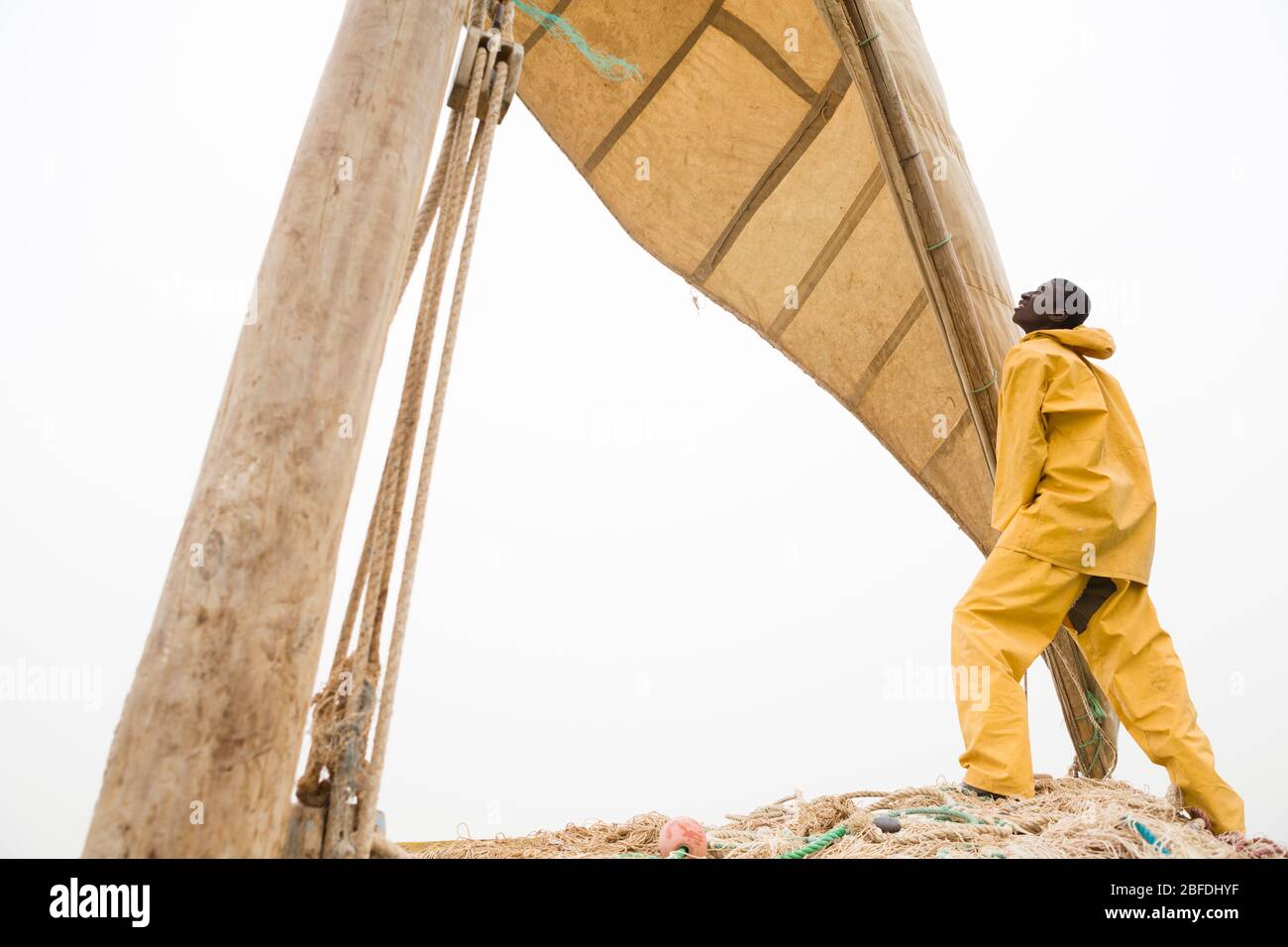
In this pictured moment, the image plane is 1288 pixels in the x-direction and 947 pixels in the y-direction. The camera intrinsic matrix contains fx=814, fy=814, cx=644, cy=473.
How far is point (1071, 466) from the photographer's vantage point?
1.84m

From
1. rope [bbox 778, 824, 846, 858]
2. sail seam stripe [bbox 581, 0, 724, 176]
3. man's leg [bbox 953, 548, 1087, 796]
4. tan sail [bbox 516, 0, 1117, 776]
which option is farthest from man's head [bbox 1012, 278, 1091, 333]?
sail seam stripe [bbox 581, 0, 724, 176]

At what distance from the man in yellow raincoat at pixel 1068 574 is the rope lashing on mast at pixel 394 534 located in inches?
48.7

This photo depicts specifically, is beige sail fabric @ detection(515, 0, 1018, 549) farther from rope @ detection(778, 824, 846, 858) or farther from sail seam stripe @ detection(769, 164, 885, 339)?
rope @ detection(778, 824, 846, 858)

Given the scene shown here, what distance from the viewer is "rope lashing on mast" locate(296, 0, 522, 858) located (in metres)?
0.93

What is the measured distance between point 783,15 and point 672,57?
19.8 inches

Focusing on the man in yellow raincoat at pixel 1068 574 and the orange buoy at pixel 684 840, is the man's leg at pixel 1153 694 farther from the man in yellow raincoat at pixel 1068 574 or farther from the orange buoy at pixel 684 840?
the orange buoy at pixel 684 840

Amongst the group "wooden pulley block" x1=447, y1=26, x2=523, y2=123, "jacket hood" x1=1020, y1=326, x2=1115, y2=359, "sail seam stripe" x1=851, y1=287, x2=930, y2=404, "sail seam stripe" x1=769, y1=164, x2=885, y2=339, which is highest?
"sail seam stripe" x1=769, y1=164, x2=885, y2=339

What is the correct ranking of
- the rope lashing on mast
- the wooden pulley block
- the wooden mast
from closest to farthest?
1. the rope lashing on mast
2. the wooden pulley block
3. the wooden mast

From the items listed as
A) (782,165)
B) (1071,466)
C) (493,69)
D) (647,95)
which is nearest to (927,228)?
(1071,466)

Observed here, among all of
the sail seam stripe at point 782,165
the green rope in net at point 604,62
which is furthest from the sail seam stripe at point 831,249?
the green rope in net at point 604,62

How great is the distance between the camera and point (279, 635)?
2.85 feet

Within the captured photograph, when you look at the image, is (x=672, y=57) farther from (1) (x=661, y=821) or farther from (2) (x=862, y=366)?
(1) (x=661, y=821)

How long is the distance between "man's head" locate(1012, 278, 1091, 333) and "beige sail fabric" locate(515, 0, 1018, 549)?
58.4 inches
